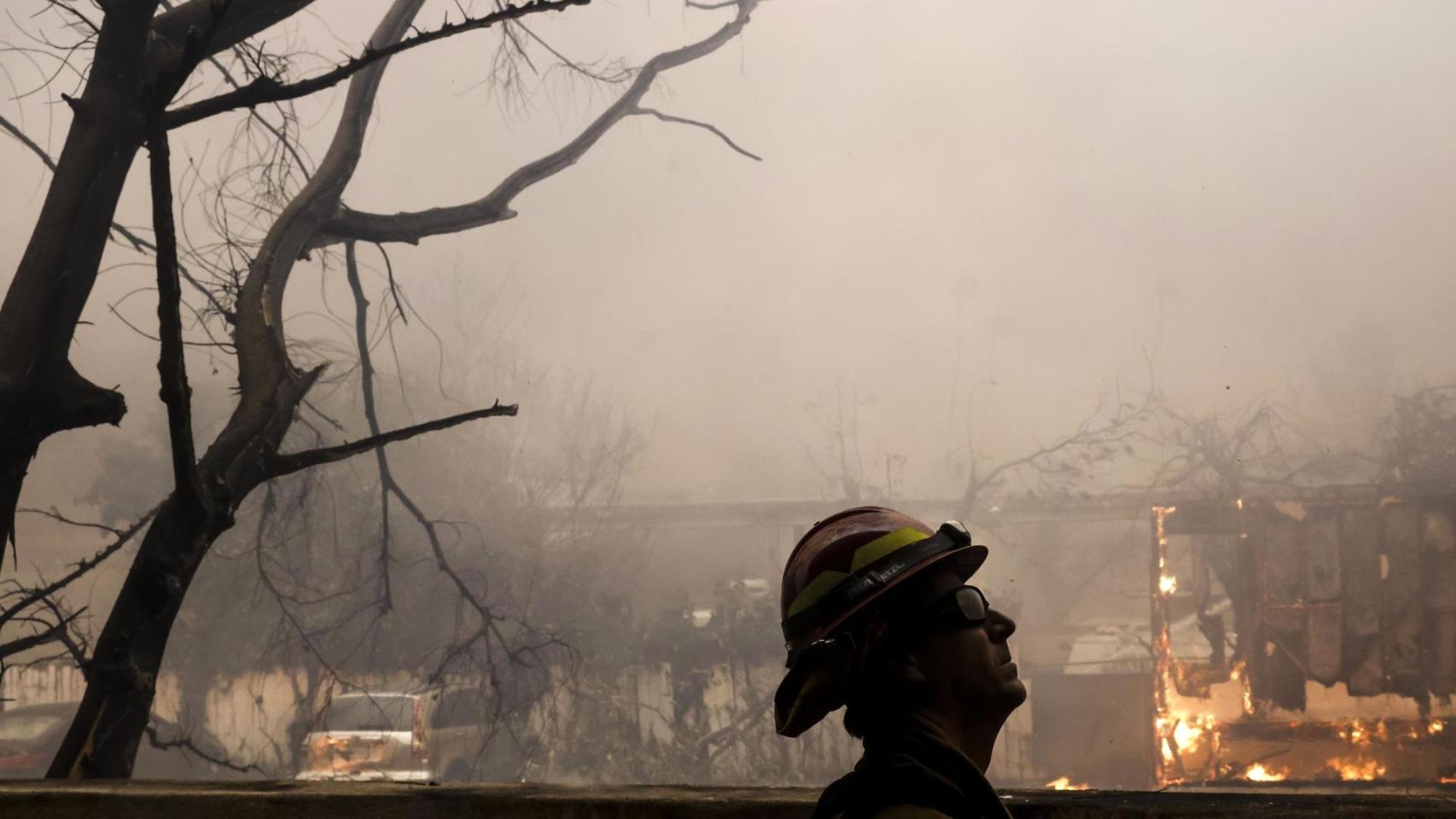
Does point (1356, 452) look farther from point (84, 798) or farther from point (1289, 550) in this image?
point (84, 798)

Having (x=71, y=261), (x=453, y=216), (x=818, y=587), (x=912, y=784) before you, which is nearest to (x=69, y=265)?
(x=71, y=261)

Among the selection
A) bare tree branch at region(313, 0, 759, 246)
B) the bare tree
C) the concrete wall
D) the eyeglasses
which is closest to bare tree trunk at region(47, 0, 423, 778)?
the bare tree

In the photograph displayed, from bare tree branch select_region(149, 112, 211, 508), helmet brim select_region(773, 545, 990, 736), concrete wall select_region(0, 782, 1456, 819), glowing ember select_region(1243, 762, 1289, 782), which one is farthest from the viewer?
glowing ember select_region(1243, 762, 1289, 782)

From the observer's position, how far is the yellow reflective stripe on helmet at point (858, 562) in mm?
1341

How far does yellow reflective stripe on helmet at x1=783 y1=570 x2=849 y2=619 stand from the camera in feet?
4.41

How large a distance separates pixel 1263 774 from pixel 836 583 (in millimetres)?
9907

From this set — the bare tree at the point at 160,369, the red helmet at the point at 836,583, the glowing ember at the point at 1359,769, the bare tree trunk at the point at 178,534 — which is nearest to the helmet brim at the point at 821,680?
the red helmet at the point at 836,583

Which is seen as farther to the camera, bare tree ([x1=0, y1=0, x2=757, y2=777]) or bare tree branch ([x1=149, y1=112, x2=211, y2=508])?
bare tree ([x1=0, y1=0, x2=757, y2=777])

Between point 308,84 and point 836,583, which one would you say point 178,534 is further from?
point 836,583

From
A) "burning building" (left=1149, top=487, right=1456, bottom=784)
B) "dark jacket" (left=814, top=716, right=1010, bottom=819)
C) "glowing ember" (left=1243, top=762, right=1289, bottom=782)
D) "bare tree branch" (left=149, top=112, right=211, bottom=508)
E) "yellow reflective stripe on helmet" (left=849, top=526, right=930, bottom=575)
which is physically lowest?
"glowing ember" (left=1243, top=762, right=1289, bottom=782)

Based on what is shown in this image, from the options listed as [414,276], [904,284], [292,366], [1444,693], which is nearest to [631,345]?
[414,276]

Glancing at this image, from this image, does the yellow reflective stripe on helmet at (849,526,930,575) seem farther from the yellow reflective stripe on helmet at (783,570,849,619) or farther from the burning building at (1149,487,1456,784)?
the burning building at (1149,487,1456,784)

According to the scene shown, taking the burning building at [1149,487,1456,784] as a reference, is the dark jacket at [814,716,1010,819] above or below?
above

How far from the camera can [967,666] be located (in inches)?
53.3
